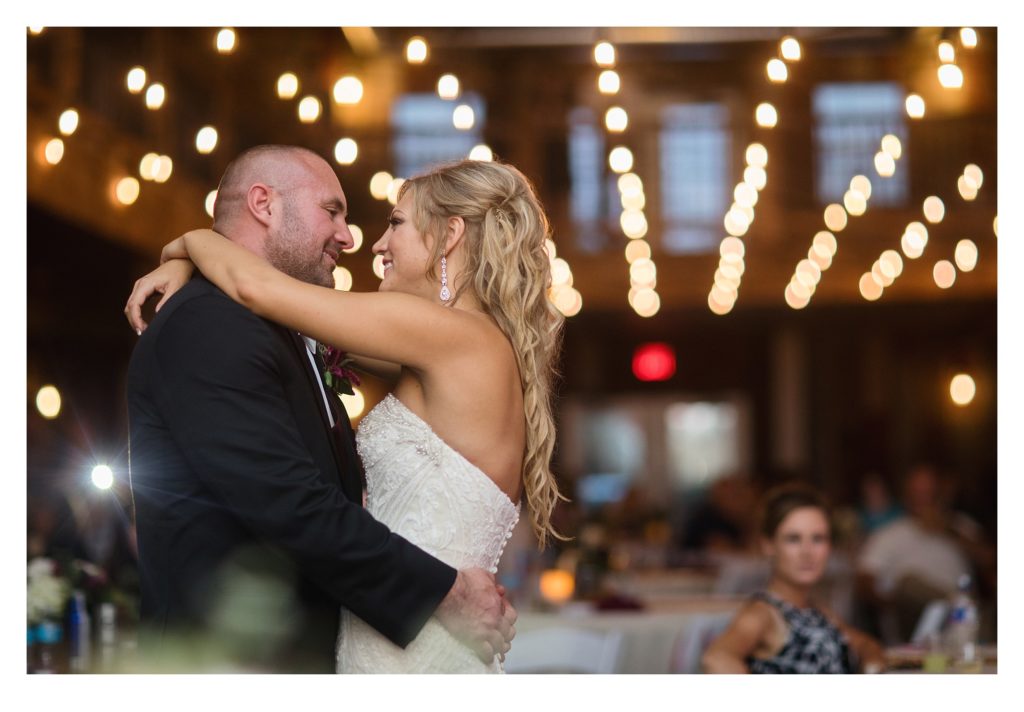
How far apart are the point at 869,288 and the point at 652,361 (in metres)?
4.21

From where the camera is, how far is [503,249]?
8.77 feet

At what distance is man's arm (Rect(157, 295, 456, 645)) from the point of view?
7.67ft

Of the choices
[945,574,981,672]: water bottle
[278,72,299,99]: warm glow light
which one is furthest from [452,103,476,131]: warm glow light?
[945,574,981,672]: water bottle

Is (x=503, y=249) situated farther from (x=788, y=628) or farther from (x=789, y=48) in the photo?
(x=788, y=628)

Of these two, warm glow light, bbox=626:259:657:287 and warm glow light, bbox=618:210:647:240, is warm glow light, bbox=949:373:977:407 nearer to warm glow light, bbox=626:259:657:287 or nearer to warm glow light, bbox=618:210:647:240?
warm glow light, bbox=626:259:657:287

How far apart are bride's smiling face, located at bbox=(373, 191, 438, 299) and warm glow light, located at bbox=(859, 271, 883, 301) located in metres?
10.9

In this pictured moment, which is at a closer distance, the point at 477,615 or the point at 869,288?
the point at 477,615

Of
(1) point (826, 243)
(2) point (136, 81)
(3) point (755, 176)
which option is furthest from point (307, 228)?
(1) point (826, 243)

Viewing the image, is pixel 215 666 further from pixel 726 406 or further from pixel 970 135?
pixel 726 406

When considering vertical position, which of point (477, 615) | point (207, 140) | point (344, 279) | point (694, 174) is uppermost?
point (694, 174)

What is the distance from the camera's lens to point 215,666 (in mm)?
2535

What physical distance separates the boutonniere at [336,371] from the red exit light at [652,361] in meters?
13.9

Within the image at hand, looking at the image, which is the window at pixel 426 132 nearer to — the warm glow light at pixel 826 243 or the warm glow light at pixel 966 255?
the warm glow light at pixel 826 243
